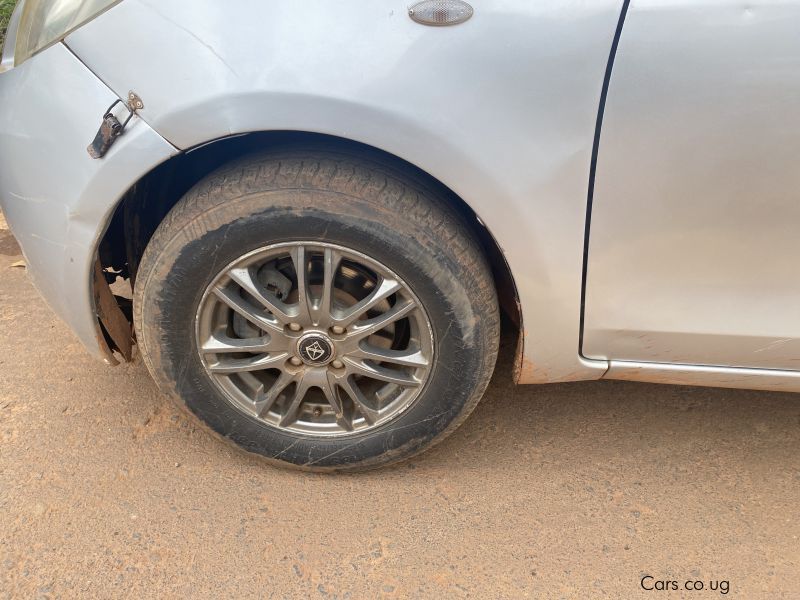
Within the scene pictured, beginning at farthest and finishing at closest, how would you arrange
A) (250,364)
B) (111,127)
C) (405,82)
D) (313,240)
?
(250,364)
(313,240)
(111,127)
(405,82)

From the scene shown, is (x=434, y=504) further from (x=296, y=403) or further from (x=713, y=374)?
(x=713, y=374)

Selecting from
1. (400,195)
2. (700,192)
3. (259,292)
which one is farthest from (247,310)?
(700,192)

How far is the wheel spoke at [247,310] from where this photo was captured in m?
1.89

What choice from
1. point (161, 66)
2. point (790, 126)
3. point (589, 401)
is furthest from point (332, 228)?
point (589, 401)

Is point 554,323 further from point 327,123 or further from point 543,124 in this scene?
point 327,123

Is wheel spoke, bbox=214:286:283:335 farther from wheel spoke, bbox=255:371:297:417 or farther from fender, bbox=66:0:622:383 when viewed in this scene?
fender, bbox=66:0:622:383

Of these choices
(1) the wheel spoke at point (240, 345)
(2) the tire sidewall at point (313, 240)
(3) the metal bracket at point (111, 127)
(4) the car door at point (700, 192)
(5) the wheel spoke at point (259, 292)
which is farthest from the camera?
(1) the wheel spoke at point (240, 345)

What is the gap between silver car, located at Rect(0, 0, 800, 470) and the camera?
59.9 inches

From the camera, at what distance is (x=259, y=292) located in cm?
187

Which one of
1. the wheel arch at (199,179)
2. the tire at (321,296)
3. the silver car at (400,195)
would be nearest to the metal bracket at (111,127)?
the silver car at (400,195)

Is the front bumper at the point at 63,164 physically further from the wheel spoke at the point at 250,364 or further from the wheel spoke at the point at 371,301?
the wheel spoke at the point at 371,301

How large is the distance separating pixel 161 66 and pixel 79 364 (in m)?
1.45

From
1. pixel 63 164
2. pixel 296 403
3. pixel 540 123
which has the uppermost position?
pixel 540 123

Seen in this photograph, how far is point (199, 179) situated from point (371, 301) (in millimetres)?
621
